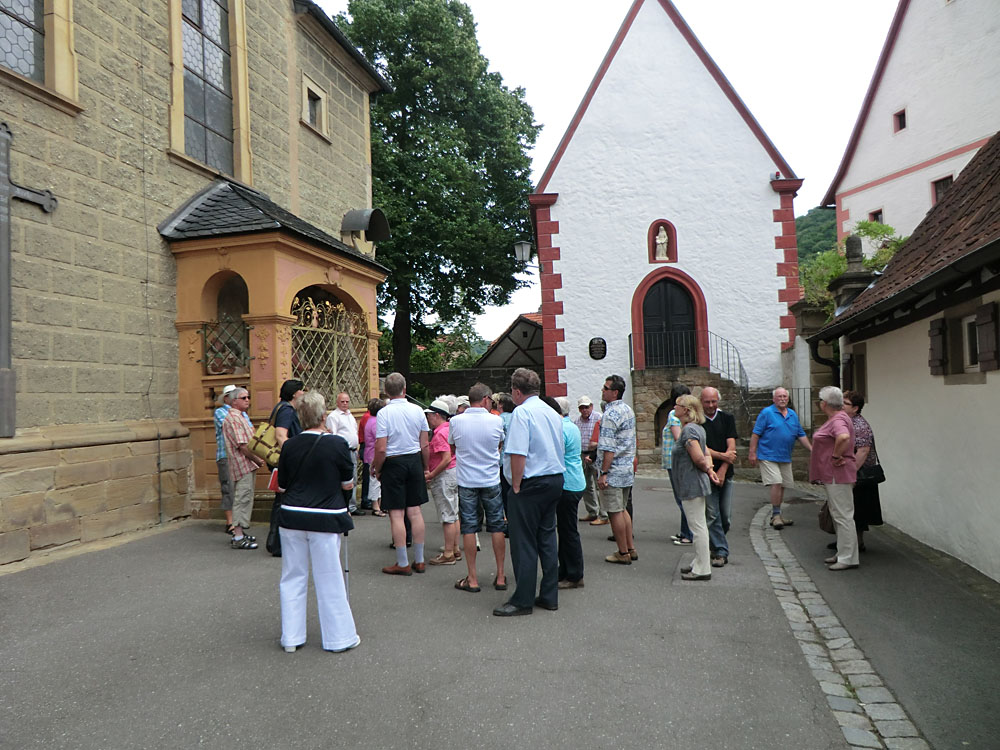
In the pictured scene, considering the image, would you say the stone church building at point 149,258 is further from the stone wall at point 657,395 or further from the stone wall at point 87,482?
the stone wall at point 657,395

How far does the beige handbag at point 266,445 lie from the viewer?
709cm

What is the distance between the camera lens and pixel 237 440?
765 cm

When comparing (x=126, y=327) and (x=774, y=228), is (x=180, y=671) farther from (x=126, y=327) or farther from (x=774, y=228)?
(x=774, y=228)

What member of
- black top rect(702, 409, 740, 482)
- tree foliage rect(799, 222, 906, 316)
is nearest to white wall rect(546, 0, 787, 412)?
tree foliage rect(799, 222, 906, 316)

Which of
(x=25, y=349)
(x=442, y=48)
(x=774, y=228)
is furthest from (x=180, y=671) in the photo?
(x=442, y=48)

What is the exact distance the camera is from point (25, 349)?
711 cm

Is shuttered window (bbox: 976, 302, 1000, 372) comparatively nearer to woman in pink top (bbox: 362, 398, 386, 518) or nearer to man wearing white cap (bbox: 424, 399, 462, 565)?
man wearing white cap (bbox: 424, 399, 462, 565)

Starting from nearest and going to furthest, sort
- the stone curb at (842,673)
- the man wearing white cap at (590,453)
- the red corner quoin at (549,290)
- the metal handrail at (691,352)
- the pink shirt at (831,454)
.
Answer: the stone curb at (842,673), the pink shirt at (831,454), the man wearing white cap at (590,453), the metal handrail at (691,352), the red corner quoin at (549,290)

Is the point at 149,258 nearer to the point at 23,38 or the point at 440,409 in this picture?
the point at 23,38

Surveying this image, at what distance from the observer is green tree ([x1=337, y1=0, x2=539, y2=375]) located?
22.6 m

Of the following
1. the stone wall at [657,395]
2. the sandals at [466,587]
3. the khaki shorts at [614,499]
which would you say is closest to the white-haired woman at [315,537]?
the sandals at [466,587]

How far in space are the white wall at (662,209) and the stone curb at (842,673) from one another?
12.6 metres

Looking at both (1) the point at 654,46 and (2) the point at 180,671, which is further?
(1) the point at 654,46

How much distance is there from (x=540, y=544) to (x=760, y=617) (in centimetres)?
166
